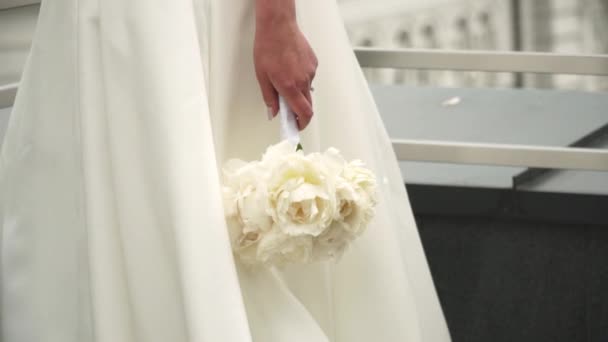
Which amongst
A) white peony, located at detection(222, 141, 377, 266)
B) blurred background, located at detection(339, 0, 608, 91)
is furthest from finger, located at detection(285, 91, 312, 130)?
blurred background, located at detection(339, 0, 608, 91)

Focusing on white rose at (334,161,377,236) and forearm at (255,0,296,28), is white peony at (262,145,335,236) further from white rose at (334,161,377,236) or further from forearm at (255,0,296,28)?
forearm at (255,0,296,28)

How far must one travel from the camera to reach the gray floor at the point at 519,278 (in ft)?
6.49

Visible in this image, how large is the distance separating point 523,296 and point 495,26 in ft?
10.3

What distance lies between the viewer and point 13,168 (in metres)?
1.38

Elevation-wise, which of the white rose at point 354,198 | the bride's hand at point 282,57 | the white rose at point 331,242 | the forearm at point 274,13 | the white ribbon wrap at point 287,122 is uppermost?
the forearm at point 274,13

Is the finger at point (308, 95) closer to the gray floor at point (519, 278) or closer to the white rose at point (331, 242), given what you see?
the white rose at point (331, 242)

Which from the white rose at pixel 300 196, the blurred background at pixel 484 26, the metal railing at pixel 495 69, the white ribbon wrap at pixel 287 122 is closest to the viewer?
the white rose at pixel 300 196

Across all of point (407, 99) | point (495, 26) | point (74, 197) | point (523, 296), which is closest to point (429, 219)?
point (523, 296)

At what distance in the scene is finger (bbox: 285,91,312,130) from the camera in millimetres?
1279

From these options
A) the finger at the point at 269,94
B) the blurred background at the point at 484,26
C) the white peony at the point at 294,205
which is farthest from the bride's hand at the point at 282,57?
the blurred background at the point at 484,26

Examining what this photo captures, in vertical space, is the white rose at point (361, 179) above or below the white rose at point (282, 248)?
above

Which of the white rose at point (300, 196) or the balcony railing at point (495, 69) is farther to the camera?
the balcony railing at point (495, 69)

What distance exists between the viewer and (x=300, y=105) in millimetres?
1282

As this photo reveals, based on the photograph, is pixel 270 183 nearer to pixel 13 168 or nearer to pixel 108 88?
pixel 108 88
